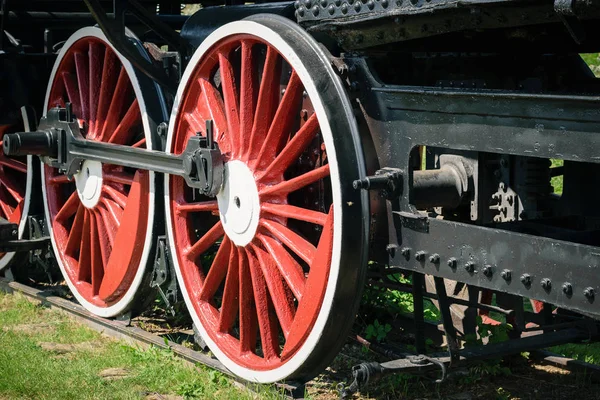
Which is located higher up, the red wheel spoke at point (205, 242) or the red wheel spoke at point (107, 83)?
the red wheel spoke at point (107, 83)

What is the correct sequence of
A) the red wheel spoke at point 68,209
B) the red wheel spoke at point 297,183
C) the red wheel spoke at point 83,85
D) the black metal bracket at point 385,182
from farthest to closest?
the red wheel spoke at point 68,209, the red wheel spoke at point 83,85, the red wheel spoke at point 297,183, the black metal bracket at point 385,182

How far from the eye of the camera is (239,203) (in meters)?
4.21

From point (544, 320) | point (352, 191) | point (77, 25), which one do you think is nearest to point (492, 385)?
point (544, 320)

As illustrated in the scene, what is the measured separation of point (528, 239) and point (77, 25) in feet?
13.9

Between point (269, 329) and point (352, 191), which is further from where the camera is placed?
point (269, 329)

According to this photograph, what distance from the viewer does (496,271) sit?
3195mm

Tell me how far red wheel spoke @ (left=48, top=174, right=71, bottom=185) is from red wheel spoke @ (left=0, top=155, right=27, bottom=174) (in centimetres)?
53

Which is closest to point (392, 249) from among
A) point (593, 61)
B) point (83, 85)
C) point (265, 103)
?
point (265, 103)

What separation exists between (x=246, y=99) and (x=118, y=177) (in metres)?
1.29

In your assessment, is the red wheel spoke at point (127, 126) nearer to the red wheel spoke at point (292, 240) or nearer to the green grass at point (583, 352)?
the red wheel spoke at point (292, 240)

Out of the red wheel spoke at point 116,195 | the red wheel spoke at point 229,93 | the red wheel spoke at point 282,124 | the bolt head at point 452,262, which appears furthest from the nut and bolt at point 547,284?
the red wheel spoke at point 116,195

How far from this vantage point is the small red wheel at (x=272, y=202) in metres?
3.62

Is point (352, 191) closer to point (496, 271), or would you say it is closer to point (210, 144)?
point (496, 271)

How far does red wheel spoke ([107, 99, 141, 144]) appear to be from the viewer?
520 cm
